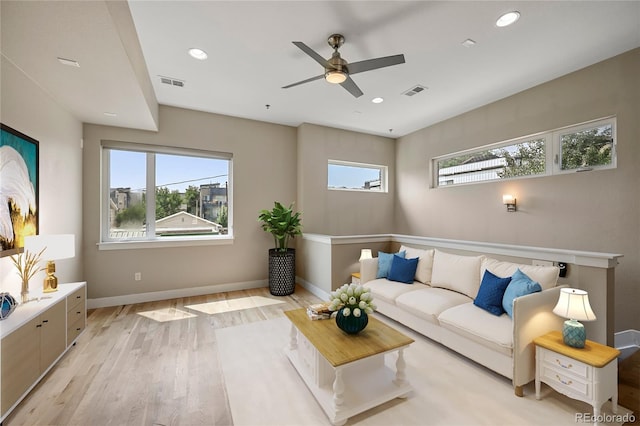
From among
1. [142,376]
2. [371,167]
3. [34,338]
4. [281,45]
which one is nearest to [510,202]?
[371,167]

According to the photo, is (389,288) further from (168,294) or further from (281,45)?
(168,294)

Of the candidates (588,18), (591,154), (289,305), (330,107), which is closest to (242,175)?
(330,107)

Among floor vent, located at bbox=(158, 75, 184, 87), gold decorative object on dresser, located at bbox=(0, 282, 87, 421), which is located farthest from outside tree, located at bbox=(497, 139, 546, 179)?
gold decorative object on dresser, located at bbox=(0, 282, 87, 421)

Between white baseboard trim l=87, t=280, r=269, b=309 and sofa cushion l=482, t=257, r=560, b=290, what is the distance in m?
3.75

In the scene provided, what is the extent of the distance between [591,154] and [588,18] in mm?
1677

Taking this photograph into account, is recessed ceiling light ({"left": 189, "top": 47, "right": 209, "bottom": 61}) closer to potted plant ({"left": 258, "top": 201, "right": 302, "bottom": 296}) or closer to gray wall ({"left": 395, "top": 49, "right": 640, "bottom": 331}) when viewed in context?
potted plant ({"left": 258, "top": 201, "right": 302, "bottom": 296})

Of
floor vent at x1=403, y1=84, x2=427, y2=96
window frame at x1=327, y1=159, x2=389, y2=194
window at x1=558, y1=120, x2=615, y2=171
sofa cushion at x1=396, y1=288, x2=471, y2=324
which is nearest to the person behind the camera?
sofa cushion at x1=396, y1=288, x2=471, y2=324

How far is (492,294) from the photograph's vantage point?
251 cm

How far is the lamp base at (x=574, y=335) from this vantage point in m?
1.93

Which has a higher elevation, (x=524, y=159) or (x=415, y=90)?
(x=415, y=90)

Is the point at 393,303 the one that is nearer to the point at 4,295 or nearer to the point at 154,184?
the point at 4,295

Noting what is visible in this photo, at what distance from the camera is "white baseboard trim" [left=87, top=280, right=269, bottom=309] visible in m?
3.94

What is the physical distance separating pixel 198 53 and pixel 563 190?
15.8 ft

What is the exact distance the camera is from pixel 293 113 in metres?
4.66
